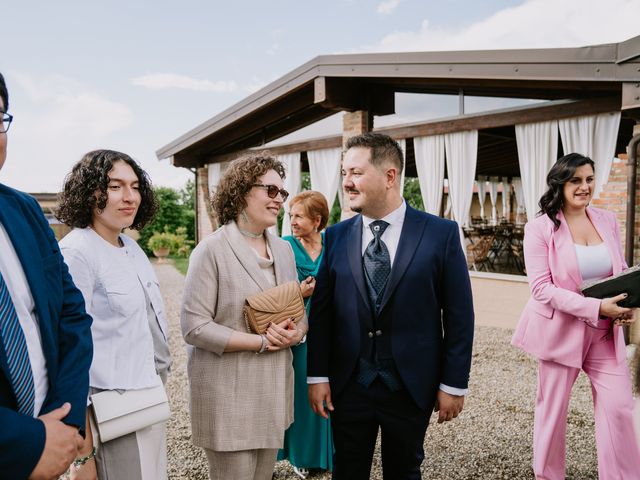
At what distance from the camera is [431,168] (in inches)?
336

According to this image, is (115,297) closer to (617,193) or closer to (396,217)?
(396,217)

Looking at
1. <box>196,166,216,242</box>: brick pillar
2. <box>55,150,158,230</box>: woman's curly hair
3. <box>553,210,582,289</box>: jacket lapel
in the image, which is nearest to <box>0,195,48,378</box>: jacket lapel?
<box>55,150,158,230</box>: woman's curly hair

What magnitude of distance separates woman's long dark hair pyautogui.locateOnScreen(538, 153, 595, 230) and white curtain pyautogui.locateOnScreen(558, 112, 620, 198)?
4.35m

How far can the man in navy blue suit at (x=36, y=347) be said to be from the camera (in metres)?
1.21

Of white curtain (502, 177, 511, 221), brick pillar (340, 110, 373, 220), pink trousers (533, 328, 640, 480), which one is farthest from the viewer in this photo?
white curtain (502, 177, 511, 221)

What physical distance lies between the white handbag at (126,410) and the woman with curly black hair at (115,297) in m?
0.04

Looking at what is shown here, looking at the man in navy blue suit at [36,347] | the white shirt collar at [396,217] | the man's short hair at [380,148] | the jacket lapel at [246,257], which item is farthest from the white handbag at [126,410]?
the man's short hair at [380,148]

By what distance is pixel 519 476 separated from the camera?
324cm

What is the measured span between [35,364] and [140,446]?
0.65 meters

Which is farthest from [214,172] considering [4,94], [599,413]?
[4,94]

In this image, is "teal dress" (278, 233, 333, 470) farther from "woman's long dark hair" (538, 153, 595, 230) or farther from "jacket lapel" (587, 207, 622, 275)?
"jacket lapel" (587, 207, 622, 275)

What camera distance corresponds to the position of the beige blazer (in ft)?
6.84

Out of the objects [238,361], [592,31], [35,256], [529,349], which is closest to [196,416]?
[238,361]

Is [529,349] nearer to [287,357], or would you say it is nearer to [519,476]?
[519,476]
